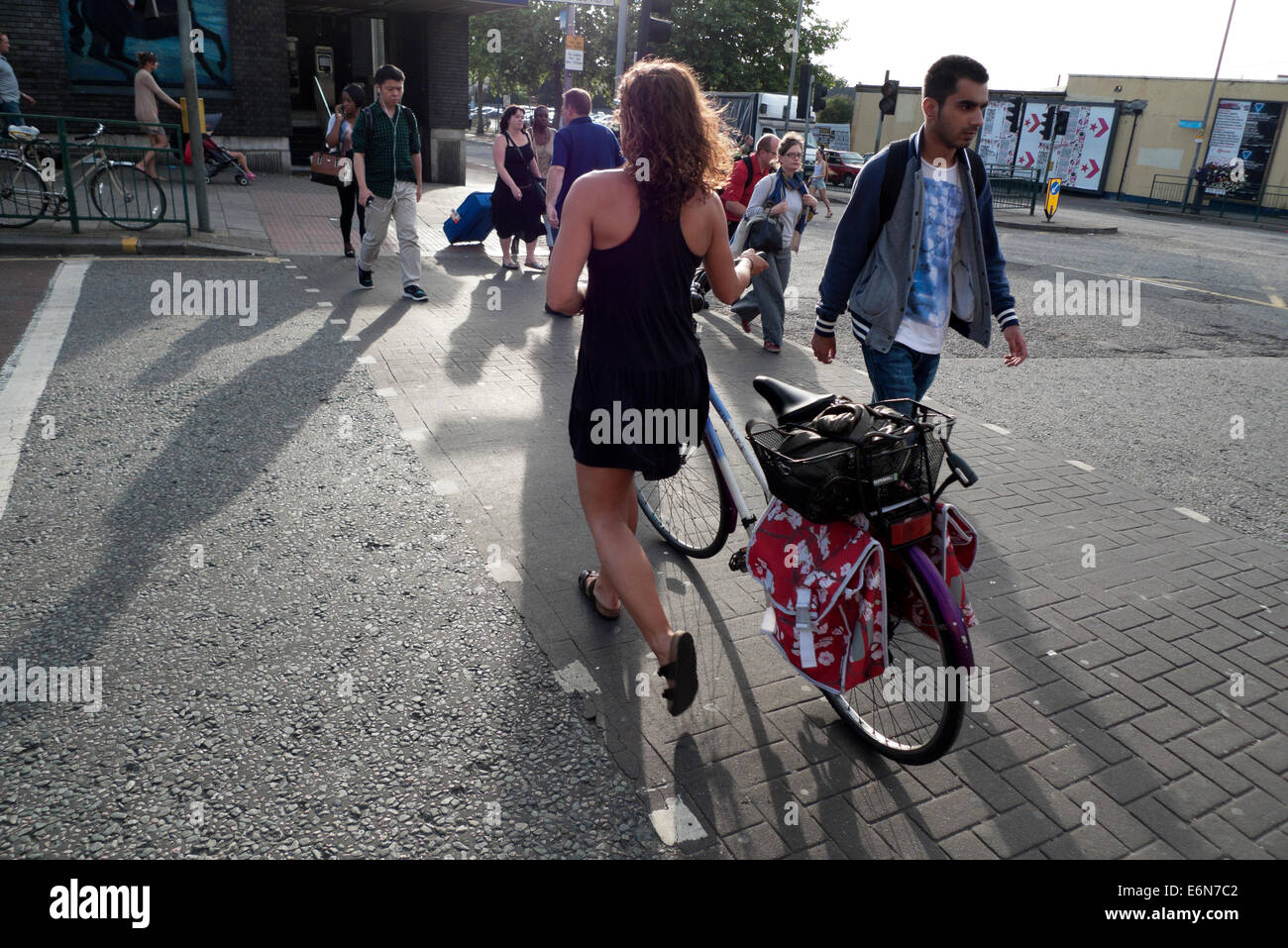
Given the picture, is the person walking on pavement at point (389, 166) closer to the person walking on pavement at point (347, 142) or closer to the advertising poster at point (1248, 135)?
the person walking on pavement at point (347, 142)

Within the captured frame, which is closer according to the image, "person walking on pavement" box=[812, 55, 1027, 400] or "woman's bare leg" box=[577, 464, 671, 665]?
"woman's bare leg" box=[577, 464, 671, 665]

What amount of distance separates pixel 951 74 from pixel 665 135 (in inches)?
63.4

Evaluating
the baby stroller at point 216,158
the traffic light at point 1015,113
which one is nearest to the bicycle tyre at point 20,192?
the baby stroller at point 216,158

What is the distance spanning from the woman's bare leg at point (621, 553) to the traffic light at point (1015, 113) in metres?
38.0

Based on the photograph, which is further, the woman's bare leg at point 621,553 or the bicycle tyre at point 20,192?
the bicycle tyre at point 20,192

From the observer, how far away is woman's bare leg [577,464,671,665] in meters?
2.92

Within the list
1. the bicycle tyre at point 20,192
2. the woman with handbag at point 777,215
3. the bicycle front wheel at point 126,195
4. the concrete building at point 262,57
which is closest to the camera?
the woman with handbag at point 777,215

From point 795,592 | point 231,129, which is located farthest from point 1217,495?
point 231,129

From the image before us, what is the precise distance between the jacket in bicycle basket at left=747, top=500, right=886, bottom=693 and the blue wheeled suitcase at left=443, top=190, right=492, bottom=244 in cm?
1060

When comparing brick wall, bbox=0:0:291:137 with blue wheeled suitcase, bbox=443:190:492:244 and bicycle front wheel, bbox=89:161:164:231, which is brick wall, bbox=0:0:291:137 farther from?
blue wheeled suitcase, bbox=443:190:492:244

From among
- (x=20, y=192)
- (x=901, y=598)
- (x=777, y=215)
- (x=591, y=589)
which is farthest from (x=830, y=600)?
(x=20, y=192)

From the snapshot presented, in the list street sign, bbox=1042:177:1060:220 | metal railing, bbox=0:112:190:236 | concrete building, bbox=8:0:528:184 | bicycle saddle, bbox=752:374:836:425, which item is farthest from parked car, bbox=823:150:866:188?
bicycle saddle, bbox=752:374:836:425

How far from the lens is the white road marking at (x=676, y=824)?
2484 millimetres
